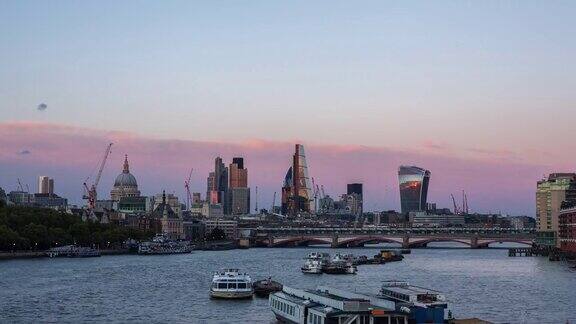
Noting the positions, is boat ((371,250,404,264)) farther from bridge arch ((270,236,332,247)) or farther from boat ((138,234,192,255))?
bridge arch ((270,236,332,247))

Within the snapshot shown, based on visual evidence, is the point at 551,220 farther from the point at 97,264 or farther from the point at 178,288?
the point at 178,288

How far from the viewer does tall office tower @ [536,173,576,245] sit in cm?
13000

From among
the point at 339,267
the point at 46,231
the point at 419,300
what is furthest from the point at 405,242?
the point at 419,300

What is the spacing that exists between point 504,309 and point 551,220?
8209 centimetres

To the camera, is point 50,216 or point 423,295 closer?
point 423,295

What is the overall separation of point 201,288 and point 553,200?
7724cm

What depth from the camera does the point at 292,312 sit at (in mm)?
42750

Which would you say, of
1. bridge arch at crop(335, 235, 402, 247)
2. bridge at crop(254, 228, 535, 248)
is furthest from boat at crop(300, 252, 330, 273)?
bridge arch at crop(335, 235, 402, 247)

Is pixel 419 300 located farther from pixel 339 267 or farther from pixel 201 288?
pixel 339 267

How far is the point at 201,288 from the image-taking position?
67.1 meters

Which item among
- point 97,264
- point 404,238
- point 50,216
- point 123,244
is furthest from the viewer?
point 404,238

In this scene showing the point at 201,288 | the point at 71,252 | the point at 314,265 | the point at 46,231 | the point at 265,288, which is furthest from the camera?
the point at 46,231

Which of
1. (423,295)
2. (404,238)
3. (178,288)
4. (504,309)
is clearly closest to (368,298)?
(423,295)

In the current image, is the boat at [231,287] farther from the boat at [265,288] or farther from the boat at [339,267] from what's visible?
the boat at [339,267]
